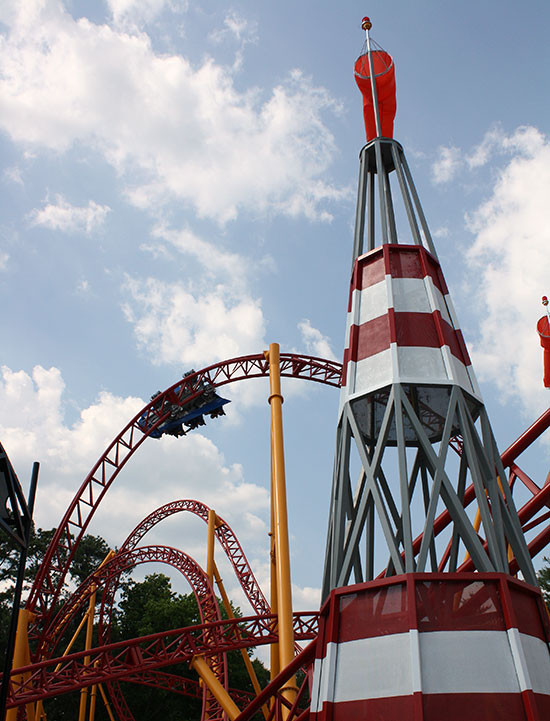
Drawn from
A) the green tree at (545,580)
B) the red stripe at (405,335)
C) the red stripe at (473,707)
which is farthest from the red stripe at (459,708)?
the green tree at (545,580)

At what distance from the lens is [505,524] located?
579 centimetres

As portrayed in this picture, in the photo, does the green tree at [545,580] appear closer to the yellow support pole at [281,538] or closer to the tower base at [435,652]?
the yellow support pole at [281,538]

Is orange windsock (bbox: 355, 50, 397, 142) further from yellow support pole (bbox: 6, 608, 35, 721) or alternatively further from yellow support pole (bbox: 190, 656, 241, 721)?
yellow support pole (bbox: 6, 608, 35, 721)

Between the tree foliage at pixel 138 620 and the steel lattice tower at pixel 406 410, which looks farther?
the tree foliage at pixel 138 620

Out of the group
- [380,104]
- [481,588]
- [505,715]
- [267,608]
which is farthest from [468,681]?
[267,608]

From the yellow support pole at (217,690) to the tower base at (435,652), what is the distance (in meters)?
7.07

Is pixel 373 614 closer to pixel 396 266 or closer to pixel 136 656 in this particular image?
pixel 396 266

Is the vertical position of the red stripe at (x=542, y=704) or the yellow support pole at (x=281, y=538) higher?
the yellow support pole at (x=281, y=538)

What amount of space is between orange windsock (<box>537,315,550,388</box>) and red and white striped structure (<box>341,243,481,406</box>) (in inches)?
274

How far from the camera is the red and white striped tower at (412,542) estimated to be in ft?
14.4

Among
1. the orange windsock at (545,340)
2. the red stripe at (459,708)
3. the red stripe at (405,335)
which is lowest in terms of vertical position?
the red stripe at (459,708)

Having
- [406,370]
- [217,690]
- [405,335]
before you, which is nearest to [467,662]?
[406,370]

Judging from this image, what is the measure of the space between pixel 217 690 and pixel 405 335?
29.8 feet

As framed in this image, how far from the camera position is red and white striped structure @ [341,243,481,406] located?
6.08 m
